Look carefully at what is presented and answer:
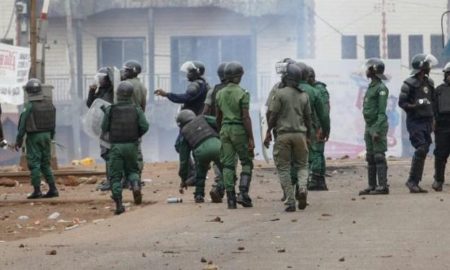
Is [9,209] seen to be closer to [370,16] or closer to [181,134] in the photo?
[181,134]

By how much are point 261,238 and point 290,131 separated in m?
2.99

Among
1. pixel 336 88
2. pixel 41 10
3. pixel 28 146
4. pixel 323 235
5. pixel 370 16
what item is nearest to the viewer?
pixel 323 235

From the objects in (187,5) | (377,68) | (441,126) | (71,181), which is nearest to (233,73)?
(377,68)

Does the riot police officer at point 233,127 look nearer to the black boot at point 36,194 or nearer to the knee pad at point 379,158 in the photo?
the knee pad at point 379,158

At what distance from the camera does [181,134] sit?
17969mm

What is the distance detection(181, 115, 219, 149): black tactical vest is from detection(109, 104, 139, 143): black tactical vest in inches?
34.8

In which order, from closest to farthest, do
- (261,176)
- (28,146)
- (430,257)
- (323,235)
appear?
1. (430,257)
2. (323,235)
3. (28,146)
4. (261,176)

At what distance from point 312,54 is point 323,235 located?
3460 cm

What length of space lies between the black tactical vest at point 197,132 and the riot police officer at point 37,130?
2.78 metres

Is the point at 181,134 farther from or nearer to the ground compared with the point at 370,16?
nearer to the ground

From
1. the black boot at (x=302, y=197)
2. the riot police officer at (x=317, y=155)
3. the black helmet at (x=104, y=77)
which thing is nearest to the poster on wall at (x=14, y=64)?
the black helmet at (x=104, y=77)

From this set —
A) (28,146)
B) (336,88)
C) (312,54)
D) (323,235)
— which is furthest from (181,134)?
(312,54)

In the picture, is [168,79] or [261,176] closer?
[261,176]

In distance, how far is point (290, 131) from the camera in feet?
52.1
